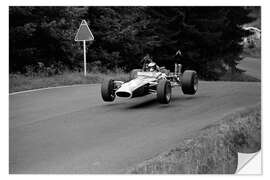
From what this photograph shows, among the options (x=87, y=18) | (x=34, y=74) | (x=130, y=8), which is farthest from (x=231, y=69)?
(x=34, y=74)

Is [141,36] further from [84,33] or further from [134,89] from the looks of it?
[84,33]

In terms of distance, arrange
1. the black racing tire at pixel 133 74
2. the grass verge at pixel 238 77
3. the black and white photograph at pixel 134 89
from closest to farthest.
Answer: the black and white photograph at pixel 134 89 < the grass verge at pixel 238 77 < the black racing tire at pixel 133 74

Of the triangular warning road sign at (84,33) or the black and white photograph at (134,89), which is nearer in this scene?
the black and white photograph at (134,89)

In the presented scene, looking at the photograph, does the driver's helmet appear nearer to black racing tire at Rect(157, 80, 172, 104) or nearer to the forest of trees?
the forest of trees

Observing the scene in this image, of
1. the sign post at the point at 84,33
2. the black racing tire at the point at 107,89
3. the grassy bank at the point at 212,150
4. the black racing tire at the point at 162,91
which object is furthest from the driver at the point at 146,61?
the grassy bank at the point at 212,150

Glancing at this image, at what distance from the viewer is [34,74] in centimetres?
771

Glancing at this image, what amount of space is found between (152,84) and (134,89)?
0.48 meters

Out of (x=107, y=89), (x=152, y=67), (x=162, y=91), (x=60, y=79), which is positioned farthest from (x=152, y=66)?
(x=60, y=79)

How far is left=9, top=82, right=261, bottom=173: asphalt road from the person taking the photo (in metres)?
5.98

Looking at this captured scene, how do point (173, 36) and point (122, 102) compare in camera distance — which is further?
point (122, 102)

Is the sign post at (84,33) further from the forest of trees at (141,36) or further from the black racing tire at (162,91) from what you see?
the black racing tire at (162,91)

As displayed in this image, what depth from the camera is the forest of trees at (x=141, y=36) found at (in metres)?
7.18

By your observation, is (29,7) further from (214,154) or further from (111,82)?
(214,154)
